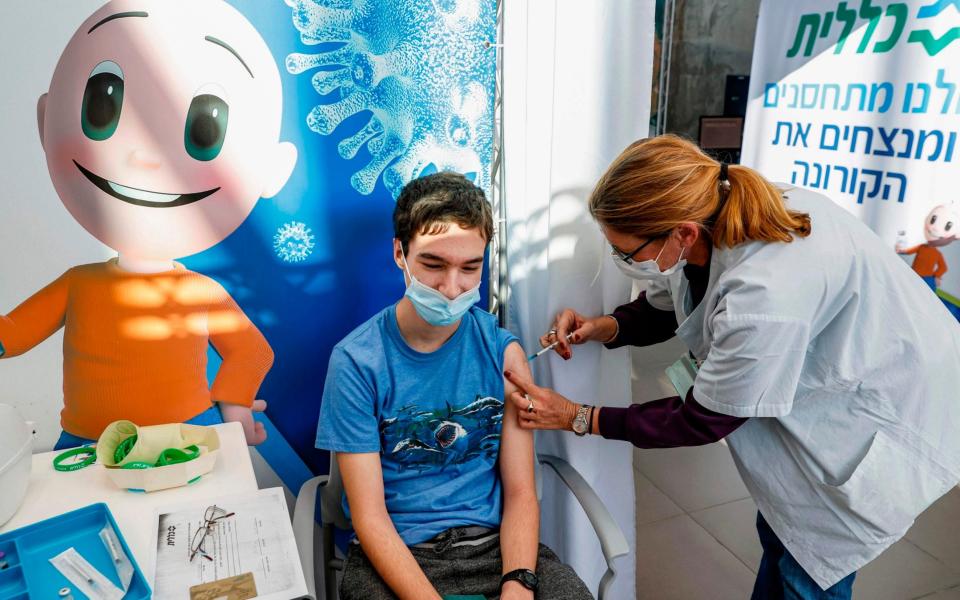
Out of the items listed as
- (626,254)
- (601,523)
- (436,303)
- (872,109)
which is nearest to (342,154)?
(436,303)

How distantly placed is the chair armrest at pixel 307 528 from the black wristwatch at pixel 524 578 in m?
0.42

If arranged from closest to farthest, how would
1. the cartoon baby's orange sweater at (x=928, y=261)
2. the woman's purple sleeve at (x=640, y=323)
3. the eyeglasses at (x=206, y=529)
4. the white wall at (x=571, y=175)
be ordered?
the eyeglasses at (x=206, y=529) → the white wall at (x=571, y=175) → the woman's purple sleeve at (x=640, y=323) → the cartoon baby's orange sweater at (x=928, y=261)

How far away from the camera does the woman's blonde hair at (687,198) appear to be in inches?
54.2

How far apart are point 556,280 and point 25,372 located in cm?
134

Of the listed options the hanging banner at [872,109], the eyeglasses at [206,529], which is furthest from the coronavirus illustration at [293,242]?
the hanging banner at [872,109]

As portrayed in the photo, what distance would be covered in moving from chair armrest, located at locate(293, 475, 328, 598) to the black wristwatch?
424mm

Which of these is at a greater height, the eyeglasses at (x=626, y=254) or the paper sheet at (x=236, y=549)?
the eyeglasses at (x=626, y=254)

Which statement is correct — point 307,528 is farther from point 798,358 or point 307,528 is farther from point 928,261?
point 928,261

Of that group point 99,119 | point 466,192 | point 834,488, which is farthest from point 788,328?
point 99,119

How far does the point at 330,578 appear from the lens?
5.75 ft

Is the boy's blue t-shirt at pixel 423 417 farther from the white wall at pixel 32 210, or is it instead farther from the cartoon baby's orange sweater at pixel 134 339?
the white wall at pixel 32 210

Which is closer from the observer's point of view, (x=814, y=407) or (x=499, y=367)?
(x=814, y=407)

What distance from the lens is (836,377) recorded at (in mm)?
1440

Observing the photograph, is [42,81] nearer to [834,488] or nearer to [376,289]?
[376,289]
